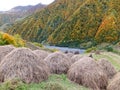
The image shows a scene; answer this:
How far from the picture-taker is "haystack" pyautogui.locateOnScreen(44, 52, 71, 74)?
52.3ft

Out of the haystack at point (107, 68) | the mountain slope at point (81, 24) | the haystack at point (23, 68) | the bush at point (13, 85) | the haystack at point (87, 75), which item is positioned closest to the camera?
the bush at point (13, 85)

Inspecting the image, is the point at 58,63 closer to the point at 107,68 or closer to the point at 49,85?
the point at 49,85

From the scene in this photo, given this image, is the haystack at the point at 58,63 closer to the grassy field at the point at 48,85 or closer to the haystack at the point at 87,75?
the grassy field at the point at 48,85

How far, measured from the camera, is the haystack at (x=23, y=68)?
42.6 ft

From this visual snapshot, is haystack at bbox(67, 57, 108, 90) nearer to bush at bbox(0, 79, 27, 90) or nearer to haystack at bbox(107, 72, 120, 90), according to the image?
haystack at bbox(107, 72, 120, 90)

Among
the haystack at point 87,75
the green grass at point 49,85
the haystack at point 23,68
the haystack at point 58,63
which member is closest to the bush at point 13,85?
the green grass at point 49,85

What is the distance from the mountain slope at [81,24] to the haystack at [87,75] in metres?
116

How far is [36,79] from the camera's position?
43.6 feet

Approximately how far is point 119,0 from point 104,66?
140m

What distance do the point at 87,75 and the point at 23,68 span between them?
340cm

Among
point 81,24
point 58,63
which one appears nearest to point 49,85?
point 58,63

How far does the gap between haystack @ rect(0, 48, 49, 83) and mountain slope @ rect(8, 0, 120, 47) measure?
11878 cm

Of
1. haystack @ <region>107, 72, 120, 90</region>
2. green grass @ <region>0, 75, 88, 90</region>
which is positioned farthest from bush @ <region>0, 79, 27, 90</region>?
haystack @ <region>107, 72, 120, 90</region>

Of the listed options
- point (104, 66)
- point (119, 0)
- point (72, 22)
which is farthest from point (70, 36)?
point (104, 66)
